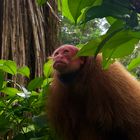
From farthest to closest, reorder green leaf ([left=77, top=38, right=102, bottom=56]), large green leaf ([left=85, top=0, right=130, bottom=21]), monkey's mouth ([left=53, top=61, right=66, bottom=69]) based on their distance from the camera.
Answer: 1. monkey's mouth ([left=53, top=61, right=66, bottom=69])
2. green leaf ([left=77, top=38, right=102, bottom=56])
3. large green leaf ([left=85, top=0, right=130, bottom=21])

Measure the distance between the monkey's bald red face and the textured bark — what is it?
123 centimetres

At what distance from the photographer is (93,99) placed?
97.2 inches

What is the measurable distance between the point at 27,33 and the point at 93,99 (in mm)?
1685

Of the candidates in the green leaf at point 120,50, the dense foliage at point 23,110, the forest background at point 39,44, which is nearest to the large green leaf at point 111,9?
the forest background at point 39,44

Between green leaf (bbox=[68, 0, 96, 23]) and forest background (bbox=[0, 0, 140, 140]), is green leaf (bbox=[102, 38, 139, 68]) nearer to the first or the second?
forest background (bbox=[0, 0, 140, 140])

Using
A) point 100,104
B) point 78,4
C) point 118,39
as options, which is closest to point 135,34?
point 118,39

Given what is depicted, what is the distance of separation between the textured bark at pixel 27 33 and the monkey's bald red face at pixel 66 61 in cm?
123

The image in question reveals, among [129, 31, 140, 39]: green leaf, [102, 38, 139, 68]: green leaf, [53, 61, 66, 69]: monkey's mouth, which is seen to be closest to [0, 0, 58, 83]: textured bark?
[53, 61, 66, 69]: monkey's mouth

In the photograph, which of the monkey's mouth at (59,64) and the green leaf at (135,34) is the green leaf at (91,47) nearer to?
the green leaf at (135,34)

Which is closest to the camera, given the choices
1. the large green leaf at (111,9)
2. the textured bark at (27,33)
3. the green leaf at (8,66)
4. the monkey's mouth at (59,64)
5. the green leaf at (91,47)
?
the large green leaf at (111,9)

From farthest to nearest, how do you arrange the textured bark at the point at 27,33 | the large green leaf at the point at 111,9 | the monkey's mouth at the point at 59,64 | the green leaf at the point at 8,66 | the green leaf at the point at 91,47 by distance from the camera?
the textured bark at the point at 27,33, the monkey's mouth at the point at 59,64, the green leaf at the point at 8,66, the green leaf at the point at 91,47, the large green leaf at the point at 111,9

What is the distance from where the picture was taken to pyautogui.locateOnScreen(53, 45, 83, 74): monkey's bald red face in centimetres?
245

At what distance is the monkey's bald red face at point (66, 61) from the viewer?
2.45m

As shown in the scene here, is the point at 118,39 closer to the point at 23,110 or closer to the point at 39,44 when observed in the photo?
the point at 23,110
